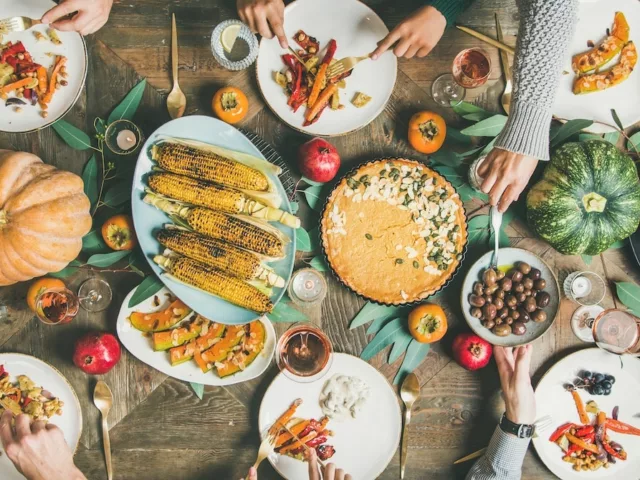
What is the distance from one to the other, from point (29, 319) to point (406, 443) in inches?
76.2

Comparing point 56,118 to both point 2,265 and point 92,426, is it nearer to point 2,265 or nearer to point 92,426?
point 2,265

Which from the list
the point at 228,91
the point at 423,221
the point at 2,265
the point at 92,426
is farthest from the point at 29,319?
the point at 423,221

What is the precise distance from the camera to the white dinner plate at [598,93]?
2.43 meters

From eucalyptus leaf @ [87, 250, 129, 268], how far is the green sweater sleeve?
5.93 ft

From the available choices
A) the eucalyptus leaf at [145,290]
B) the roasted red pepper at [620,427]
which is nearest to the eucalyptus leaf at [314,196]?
the eucalyptus leaf at [145,290]

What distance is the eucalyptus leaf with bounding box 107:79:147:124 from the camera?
8.02 ft

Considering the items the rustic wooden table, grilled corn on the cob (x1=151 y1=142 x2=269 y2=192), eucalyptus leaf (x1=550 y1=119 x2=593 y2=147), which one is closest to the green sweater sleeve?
the rustic wooden table

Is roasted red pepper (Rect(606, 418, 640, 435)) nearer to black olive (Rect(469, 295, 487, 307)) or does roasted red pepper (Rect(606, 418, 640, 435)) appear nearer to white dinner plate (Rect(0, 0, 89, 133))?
black olive (Rect(469, 295, 487, 307))

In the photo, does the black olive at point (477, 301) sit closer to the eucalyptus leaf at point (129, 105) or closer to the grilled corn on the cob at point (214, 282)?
the grilled corn on the cob at point (214, 282)

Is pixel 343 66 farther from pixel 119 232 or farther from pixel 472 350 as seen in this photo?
pixel 472 350

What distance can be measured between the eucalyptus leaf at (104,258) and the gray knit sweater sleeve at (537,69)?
5.75 ft

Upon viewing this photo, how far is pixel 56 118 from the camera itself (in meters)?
2.41

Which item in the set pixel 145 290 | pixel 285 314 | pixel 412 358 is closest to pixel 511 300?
pixel 412 358

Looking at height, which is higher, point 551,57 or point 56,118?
point 551,57
